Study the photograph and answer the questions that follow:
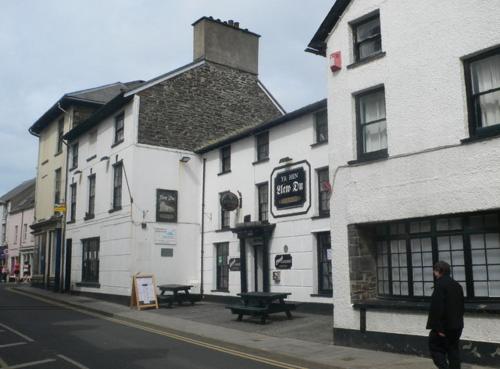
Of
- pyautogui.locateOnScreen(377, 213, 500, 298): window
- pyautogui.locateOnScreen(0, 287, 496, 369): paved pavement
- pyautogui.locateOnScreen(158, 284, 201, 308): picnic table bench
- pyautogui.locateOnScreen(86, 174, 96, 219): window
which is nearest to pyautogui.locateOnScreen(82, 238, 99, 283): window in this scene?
pyautogui.locateOnScreen(86, 174, 96, 219): window

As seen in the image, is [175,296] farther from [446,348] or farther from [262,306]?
[446,348]

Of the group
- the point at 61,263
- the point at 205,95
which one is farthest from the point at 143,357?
the point at 61,263

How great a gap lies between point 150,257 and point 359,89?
1258 cm

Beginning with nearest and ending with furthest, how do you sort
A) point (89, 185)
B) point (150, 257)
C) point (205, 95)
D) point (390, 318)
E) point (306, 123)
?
point (390, 318), point (306, 123), point (150, 257), point (205, 95), point (89, 185)

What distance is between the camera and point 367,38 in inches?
468

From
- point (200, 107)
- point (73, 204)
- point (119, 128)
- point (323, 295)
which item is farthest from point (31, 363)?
point (73, 204)

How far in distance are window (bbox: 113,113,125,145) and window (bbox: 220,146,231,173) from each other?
4529 mm

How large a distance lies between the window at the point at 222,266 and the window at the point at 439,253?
10.4 m

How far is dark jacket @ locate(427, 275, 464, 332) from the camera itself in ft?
24.5

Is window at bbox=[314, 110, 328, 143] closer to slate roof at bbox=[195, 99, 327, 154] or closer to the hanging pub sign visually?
slate roof at bbox=[195, 99, 327, 154]

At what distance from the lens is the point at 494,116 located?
934cm

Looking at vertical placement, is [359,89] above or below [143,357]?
above

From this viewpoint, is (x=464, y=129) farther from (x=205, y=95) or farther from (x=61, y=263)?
(x=61, y=263)

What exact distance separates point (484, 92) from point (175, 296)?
13.8 metres
